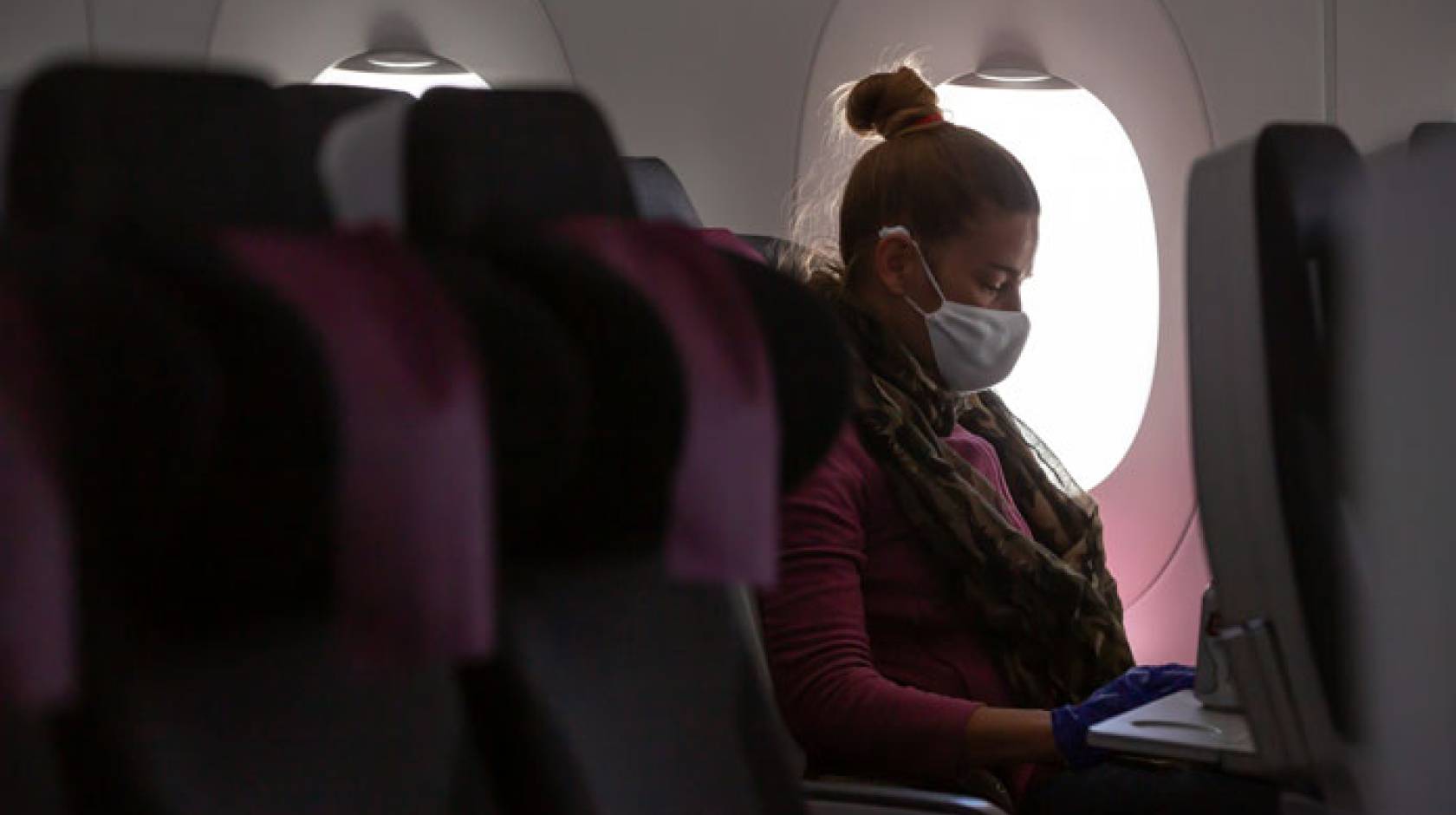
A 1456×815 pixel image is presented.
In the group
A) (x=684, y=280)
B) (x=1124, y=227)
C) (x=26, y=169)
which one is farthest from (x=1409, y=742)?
(x=1124, y=227)

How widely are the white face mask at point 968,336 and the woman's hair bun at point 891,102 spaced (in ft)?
0.60

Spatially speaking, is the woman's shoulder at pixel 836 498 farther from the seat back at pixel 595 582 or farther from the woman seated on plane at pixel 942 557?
the seat back at pixel 595 582

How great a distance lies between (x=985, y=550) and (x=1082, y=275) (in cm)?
171

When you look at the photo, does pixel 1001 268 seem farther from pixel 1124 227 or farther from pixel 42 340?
pixel 42 340

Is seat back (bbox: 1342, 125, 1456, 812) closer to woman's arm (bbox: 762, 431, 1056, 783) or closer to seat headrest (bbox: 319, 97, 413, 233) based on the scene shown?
woman's arm (bbox: 762, 431, 1056, 783)

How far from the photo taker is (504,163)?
1.10 m

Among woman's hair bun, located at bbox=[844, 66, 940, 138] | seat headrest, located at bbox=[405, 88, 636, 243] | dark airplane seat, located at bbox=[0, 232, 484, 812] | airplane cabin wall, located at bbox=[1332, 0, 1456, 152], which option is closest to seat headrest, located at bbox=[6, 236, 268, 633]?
dark airplane seat, located at bbox=[0, 232, 484, 812]

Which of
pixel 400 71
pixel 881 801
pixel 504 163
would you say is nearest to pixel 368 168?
pixel 504 163

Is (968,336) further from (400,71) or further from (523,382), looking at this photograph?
(523,382)

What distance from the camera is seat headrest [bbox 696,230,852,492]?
1.03 meters

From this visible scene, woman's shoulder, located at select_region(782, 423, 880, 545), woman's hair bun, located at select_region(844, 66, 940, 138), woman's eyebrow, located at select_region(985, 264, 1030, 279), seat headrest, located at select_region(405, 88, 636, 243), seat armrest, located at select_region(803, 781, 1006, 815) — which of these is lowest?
seat armrest, located at select_region(803, 781, 1006, 815)

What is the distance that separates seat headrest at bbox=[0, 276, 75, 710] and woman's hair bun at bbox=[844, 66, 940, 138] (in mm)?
1890

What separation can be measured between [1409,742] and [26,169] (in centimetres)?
113

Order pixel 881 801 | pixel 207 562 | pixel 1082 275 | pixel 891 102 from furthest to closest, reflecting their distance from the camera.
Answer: pixel 1082 275
pixel 891 102
pixel 881 801
pixel 207 562
